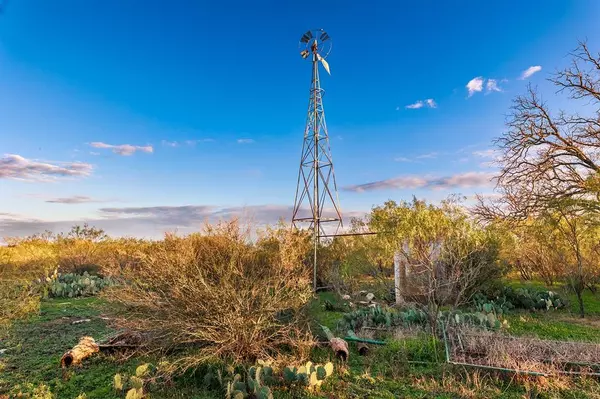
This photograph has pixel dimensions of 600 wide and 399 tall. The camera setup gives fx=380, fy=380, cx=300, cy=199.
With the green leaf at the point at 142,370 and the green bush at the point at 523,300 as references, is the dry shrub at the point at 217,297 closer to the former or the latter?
the green leaf at the point at 142,370

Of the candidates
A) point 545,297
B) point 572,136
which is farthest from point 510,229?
point 572,136

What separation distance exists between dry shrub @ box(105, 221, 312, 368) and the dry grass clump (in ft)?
8.36

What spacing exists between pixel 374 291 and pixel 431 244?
374 cm

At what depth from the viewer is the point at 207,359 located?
536 centimetres

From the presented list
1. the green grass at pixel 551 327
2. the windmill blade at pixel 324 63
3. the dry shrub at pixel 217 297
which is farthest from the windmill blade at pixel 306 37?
the green grass at pixel 551 327

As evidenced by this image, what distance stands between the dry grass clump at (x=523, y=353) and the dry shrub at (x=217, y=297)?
255 centimetres

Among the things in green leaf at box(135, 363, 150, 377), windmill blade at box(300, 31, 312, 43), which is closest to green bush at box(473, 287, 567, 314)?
green leaf at box(135, 363, 150, 377)

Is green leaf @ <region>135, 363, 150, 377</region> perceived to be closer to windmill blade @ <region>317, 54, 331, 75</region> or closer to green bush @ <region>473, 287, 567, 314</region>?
green bush @ <region>473, 287, 567, 314</region>

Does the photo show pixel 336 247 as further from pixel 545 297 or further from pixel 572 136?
pixel 572 136

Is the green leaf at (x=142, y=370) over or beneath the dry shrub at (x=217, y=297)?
beneath

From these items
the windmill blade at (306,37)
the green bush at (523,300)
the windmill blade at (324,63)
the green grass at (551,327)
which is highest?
the windmill blade at (306,37)

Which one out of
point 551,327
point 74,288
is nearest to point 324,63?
point 551,327

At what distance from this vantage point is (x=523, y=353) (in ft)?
19.1

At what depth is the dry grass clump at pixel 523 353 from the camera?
5.39m
